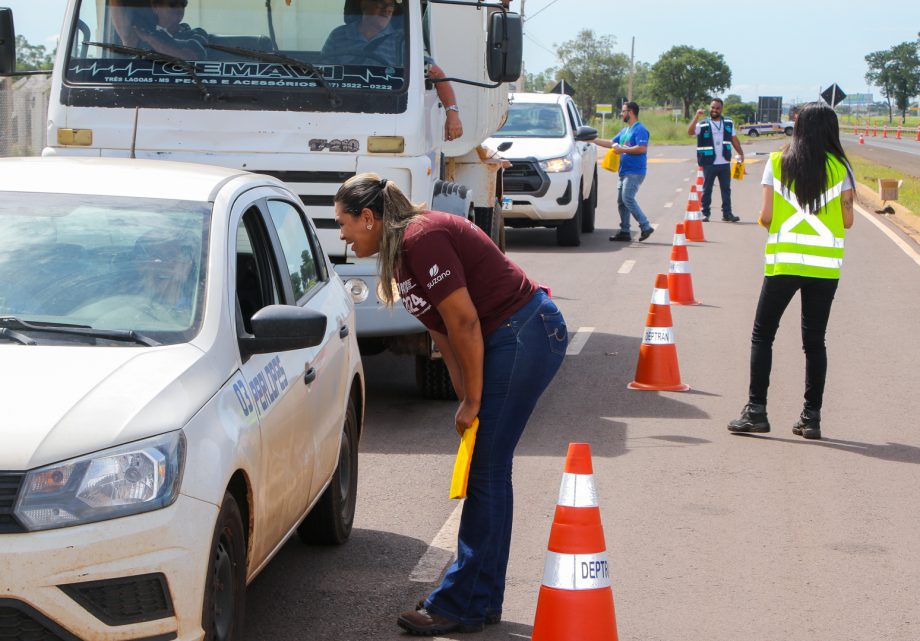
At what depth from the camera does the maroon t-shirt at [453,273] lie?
191 inches

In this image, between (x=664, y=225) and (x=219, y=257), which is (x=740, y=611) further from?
(x=664, y=225)

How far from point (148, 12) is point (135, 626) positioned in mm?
6047

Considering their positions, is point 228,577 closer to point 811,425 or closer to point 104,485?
point 104,485

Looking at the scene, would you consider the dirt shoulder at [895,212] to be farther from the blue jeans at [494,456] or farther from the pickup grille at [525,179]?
the blue jeans at [494,456]

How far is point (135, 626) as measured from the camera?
380cm

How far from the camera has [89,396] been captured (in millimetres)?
3949

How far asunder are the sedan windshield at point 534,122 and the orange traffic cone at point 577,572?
16.4 metres

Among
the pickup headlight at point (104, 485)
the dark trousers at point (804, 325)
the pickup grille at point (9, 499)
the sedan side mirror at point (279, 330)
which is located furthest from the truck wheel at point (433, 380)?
the pickup grille at point (9, 499)

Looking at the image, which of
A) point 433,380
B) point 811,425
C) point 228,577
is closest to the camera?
point 228,577

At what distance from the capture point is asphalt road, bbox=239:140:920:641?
17.8ft

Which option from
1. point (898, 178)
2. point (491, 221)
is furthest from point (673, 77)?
point (491, 221)

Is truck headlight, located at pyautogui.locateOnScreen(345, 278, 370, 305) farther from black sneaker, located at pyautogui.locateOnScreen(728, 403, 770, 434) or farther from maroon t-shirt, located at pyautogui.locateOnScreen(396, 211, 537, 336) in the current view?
maroon t-shirt, located at pyautogui.locateOnScreen(396, 211, 537, 336)

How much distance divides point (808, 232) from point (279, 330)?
15.1 feet

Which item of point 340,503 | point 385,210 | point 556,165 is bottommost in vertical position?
point 340,503
